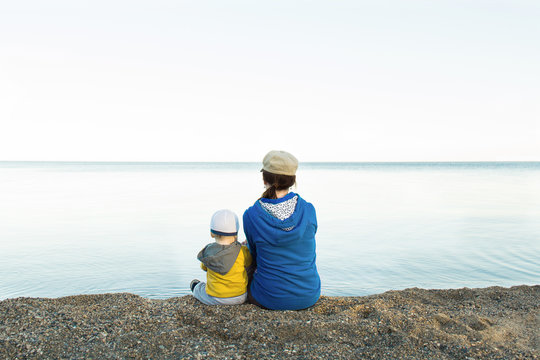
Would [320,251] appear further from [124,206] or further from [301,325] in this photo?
[124,206]

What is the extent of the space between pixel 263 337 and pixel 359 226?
8114 mm

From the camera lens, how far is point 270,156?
12.6 feet

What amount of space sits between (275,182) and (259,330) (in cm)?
127

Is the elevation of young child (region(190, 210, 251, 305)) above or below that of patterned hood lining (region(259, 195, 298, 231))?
below

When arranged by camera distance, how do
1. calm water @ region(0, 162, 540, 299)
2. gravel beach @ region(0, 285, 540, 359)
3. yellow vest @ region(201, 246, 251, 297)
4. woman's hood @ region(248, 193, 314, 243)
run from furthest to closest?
calm water @ region(0, 162, 540, 299) < yellow vest @ region(201, 246, 251, 297) < woman's hood @ region(248, 193, 314, 243) < gravel beach @ region(0, 285, 540, 359)

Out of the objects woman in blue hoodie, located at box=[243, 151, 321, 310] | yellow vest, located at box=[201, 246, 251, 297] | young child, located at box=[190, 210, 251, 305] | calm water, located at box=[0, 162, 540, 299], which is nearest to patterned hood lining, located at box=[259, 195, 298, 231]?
woman in blue hoodie, located at box=[243, 151, 321, 310]

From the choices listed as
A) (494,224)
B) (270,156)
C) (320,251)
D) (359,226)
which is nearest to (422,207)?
(494,224)

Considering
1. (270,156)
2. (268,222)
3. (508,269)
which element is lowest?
(508,269)

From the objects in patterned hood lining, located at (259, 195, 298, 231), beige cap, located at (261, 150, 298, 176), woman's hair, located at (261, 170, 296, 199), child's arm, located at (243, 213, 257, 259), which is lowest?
child's arm, located at (243, 213, 257, 259)

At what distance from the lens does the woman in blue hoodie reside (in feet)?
12.4

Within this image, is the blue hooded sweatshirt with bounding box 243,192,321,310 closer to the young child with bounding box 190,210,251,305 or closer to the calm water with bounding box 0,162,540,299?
the young child with bounding box 190,210,251,305

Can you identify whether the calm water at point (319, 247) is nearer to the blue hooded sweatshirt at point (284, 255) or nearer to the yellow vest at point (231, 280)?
the yellow vest at point (231, 280)

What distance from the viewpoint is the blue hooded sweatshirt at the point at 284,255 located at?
3.78m

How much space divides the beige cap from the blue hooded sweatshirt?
245mm
